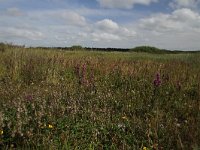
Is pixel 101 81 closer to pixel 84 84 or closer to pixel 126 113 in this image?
pixel 84 84

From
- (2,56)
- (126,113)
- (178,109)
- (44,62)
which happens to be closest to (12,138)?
(126,113)

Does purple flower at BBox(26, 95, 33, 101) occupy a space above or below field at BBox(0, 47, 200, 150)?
above

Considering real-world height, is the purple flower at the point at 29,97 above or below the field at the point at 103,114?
above

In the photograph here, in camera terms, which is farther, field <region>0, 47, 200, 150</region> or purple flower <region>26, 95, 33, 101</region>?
purple flower <region>26, 95, 33, 101</region>

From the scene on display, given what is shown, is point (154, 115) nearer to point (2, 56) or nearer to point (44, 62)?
point (44, 62)

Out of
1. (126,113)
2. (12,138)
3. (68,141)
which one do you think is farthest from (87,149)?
(126,113)

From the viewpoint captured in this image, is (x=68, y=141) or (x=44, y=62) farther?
(x=44, y=62)

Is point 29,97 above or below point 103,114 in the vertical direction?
above

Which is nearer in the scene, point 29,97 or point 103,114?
point 103,114

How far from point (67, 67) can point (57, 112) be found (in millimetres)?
5457

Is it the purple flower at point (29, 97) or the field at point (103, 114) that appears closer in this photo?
the field at point (103, 114)

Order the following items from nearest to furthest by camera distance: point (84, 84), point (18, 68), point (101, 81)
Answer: point (84, 84) → point (101, 81) → point (18, 68)

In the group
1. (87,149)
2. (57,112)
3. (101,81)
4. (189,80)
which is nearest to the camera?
(87,149)

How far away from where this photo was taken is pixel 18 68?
10.2 m
